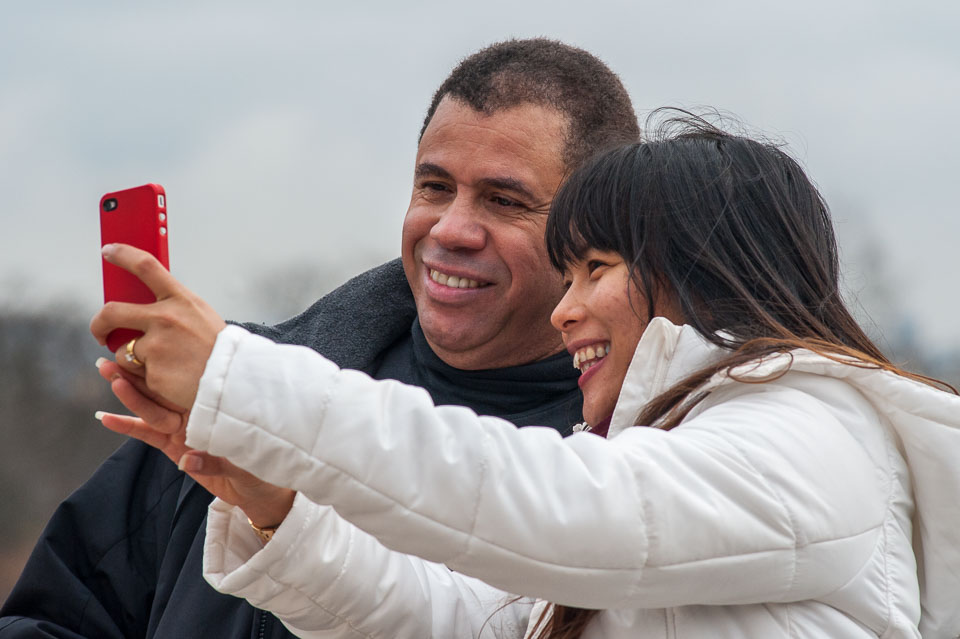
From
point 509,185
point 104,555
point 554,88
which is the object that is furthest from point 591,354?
point 104,555

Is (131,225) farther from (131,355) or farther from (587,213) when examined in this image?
(587,213)

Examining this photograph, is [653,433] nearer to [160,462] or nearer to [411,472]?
[411,472]

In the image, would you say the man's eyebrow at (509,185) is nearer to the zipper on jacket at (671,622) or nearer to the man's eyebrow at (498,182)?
the man's eyebrow at (498,182)

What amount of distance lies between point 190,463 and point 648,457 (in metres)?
0.50

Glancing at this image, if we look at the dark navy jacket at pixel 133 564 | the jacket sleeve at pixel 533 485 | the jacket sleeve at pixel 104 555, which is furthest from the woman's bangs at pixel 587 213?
the jacket sleeve at pixel 104 555

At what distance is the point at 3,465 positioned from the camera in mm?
5039

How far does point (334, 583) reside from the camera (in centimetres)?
150

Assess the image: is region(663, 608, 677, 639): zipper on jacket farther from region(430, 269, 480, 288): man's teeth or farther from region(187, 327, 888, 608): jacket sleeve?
region(430, 269, 480, 288): man's teeth

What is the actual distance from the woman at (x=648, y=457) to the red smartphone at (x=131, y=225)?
0.10 meters

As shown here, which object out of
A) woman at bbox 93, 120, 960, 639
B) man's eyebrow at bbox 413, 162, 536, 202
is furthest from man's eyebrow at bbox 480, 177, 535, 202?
woman at bbox 93, 120, 960, 639

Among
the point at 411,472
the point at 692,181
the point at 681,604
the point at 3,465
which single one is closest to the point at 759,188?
the point at 692,181

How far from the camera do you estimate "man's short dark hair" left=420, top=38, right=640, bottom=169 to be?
249 centimetres

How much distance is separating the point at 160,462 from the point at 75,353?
254 centimetres

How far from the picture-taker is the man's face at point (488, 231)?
2.40 meters
